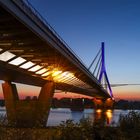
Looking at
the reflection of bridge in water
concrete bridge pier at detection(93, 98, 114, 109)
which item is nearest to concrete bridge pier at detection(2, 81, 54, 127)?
the reflection of bridge in water

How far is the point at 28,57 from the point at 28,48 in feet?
12.6

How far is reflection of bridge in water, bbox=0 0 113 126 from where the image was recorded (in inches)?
690

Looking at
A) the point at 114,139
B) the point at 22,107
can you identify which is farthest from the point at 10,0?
the point at 22,107

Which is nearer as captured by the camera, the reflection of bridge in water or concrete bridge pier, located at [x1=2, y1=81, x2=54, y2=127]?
the reflection of bridge in water

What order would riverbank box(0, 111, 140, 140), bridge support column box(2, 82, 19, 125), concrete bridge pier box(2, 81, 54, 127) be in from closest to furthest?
riverbank box(0, 111, 140, 140), concrete bridge pier box(2, 81, 54, 127), bridge support column box(2, 82, 19, 125)

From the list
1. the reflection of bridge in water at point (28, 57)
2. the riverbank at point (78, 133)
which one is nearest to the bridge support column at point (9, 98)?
the reflection of bridge in water at point (28, 57)

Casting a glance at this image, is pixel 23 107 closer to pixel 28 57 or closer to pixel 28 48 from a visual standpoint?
pixel 28 57

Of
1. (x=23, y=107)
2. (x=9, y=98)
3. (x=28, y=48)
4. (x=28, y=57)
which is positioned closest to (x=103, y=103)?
(x=23, y=107)

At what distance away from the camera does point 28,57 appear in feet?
92.3

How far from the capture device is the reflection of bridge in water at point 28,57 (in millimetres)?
17531

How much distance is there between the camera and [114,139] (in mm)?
12734

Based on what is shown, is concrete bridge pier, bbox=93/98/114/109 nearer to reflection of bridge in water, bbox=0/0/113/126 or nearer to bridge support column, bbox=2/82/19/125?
reflection of bridge in water, bbox=0/0/113/126

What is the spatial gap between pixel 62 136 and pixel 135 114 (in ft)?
15.9

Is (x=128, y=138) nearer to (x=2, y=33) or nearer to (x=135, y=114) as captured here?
(x=135, y=114)
